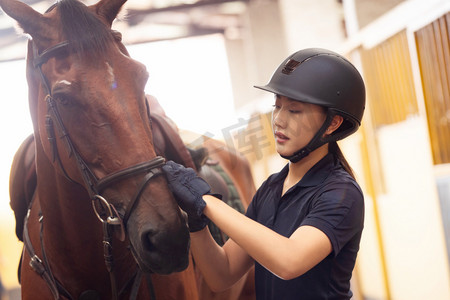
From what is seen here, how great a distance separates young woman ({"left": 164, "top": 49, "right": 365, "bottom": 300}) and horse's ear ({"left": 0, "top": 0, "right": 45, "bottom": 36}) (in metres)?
0.53

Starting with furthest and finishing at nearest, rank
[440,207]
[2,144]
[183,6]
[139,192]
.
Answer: [183,6] < [2,144] < [440,207] < [139,192]

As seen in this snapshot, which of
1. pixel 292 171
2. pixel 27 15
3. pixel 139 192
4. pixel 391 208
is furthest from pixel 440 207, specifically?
pixel 27 15

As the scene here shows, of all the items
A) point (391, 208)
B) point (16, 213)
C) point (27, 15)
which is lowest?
point (391, 208)

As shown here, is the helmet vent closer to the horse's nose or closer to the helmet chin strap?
the helmet chin strap

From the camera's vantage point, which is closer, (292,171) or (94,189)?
(94,189)

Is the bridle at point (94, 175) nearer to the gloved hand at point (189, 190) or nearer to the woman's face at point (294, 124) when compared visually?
the gloved hand at point (189, 190)

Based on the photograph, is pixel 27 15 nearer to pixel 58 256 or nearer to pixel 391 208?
pixel 58 256

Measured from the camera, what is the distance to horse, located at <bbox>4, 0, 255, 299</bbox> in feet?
3.50

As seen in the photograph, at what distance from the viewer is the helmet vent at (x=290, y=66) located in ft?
4.17

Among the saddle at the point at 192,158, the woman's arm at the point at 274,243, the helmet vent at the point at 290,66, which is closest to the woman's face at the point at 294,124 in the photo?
the helmet vent at the point at 290,66

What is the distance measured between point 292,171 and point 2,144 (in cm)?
227

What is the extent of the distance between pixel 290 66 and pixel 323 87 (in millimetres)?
146

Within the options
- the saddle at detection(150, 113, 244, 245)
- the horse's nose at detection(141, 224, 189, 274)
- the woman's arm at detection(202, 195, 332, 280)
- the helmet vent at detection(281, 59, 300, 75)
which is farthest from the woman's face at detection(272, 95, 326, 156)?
the saddle at detection(150, 113, 244, 245)

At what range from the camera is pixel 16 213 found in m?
1.65
